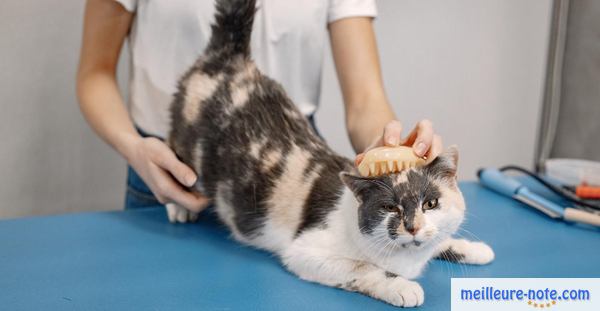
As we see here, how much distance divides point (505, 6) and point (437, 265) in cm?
148

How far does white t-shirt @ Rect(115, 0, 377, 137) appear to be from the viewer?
46.0 inches

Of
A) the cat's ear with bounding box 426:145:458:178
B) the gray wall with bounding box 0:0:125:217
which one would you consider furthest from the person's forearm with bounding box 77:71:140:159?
the cat's ear with bounding box 426:145:458:178

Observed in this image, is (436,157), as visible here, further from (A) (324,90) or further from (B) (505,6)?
(B) (505,6)

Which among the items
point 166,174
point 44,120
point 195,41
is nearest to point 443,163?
point 166,174

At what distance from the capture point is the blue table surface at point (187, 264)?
2.50ft

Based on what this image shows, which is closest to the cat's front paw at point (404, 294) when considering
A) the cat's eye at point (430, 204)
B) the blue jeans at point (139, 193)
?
the cat's eye at point (430, 204)

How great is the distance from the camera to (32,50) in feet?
4.98

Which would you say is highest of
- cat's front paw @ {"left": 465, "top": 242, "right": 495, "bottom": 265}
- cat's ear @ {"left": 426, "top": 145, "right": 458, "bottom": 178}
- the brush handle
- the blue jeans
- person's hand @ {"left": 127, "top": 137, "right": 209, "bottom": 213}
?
cat's ear @ {"left": 426, "top": 145, "right": 458, "bottom": 178}

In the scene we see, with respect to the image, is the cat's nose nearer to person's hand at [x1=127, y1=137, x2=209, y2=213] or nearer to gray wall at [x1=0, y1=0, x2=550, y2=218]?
person's hand at [x1=127, y1=137, x2=209, y2=213]

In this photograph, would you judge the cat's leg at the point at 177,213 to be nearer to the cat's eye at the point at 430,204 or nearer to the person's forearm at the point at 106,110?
the person's forearm at the point at 106,110

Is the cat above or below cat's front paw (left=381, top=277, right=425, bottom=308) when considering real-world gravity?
above

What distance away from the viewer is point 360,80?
1.22 meters

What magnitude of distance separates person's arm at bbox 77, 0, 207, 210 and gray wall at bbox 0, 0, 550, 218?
0.42 meters

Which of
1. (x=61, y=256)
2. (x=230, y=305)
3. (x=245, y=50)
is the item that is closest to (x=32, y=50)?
(x=245, y=50)
